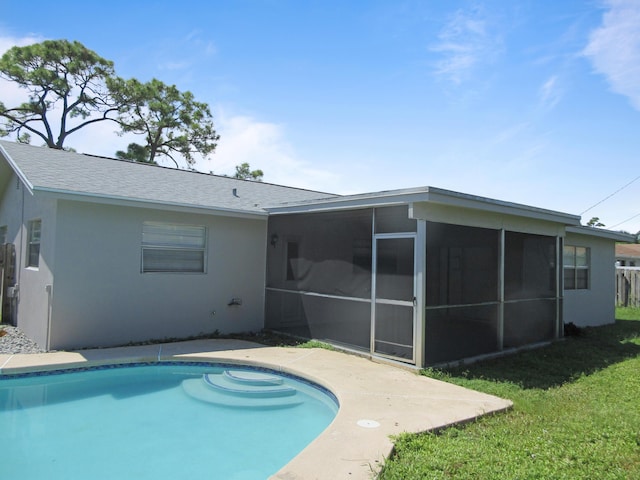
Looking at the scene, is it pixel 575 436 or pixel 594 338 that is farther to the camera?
pixel 594 338

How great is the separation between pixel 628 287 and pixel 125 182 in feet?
56.1

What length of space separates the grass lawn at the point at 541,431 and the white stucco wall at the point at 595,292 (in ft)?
13.8

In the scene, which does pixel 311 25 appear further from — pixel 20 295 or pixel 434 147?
pixel 20 295

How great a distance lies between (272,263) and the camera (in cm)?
965

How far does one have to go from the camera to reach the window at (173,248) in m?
8.41

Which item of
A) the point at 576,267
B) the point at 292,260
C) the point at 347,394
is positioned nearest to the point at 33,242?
the point at 292,260

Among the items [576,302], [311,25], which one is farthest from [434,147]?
[576,302]

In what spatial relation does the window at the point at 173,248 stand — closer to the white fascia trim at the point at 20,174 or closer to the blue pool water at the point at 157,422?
the white fascia trim at the point at 20,174

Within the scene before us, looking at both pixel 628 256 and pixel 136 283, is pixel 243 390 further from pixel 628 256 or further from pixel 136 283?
pixel 628 256

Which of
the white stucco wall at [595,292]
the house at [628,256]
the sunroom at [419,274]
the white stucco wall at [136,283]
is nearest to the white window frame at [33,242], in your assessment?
the white stucco wall at [136,283]

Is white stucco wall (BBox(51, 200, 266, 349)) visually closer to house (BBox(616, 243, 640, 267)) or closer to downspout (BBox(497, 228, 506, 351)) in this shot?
downspout (BBox(497, 228, 506, 351))

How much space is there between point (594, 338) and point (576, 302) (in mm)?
1941

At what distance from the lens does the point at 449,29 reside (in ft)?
28.2

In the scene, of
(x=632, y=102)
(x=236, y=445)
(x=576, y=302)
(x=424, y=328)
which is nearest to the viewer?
(x=236, y=445)
